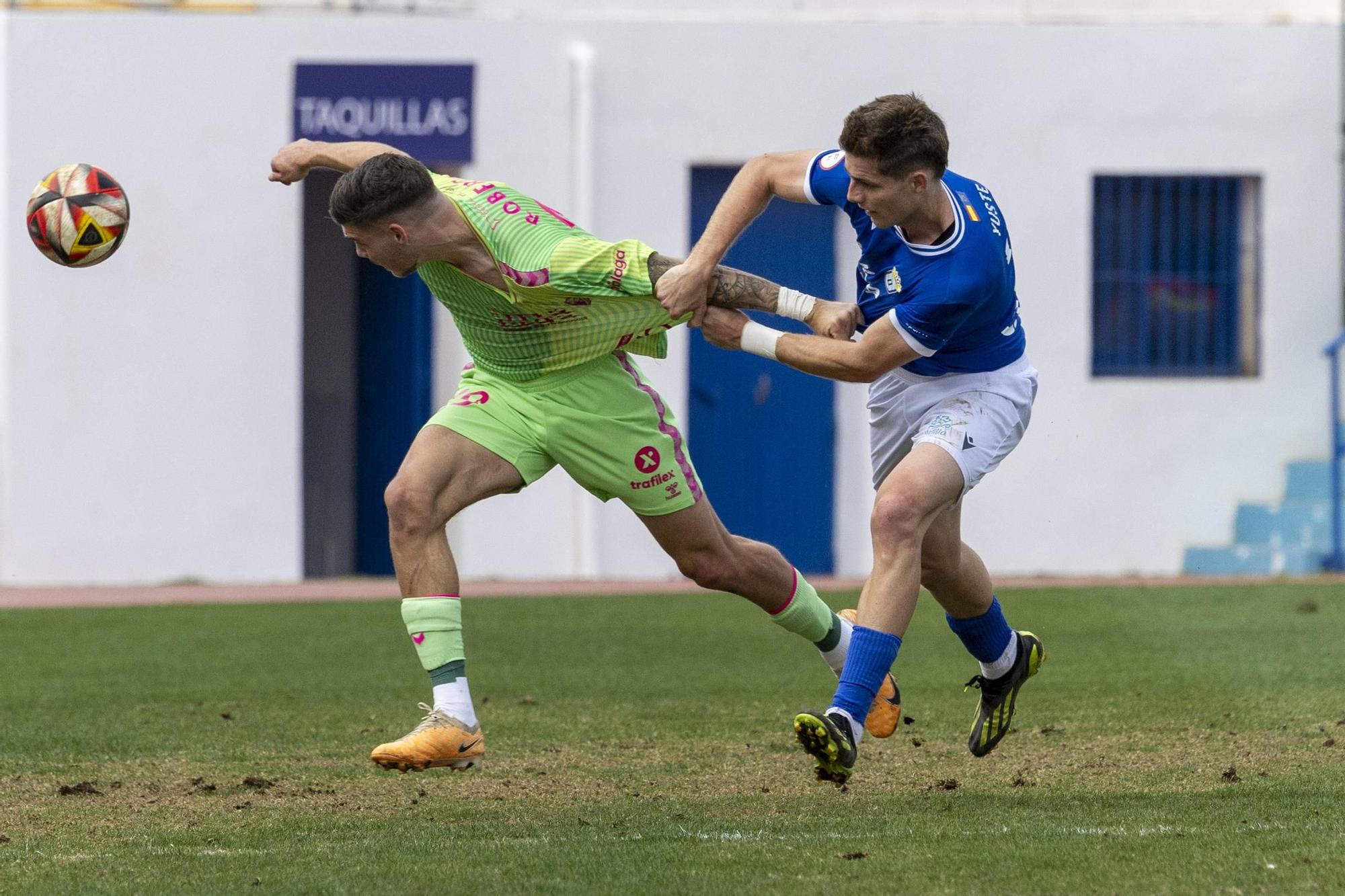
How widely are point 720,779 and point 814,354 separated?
1.50 meters

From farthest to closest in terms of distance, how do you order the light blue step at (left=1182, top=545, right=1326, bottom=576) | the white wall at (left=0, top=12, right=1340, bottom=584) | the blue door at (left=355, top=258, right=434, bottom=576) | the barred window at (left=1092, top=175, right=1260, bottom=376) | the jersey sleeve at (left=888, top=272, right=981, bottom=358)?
the blue door at (left=355, top=258, right=434, bottom=576)
the barred window at (left=1092, top=175, right=1260, bottom=376)
the white wall at (left=0, top=12, right=1340, bottom=584)
the light blue step at (left=1182, top=545, right=1326, bottom=576)
the jersey sleeve at (left=888, top=272, right=981, bottom=358)

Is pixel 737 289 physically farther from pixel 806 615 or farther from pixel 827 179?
pixel 806 615

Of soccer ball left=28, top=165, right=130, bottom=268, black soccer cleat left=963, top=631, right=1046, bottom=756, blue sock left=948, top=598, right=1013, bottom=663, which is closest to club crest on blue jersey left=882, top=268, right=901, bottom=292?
blue sock left=948, top=598, right=1013, bottom=663

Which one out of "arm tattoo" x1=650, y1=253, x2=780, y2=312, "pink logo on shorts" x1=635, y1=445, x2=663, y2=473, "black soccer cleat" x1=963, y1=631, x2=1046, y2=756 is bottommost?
"black soccer cleat" x1=963, y1=631, x2=1046, y2=756

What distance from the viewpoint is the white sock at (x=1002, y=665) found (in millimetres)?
6645

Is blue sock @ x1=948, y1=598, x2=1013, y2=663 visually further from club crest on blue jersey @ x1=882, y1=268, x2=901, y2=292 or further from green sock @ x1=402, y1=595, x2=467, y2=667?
green sock @ x1=402, y1=595, x2=467, y2=667

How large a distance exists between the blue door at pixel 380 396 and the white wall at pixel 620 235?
4.08 feet

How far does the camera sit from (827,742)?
5.37m

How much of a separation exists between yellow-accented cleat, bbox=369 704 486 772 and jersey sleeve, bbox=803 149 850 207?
198 cm

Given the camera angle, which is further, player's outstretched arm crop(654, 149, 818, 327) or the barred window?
the barred window

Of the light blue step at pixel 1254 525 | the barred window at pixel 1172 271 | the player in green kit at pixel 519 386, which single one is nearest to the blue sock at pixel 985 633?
the player in green kit at pixel 519 386

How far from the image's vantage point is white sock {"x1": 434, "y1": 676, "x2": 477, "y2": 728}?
5883 millimetres

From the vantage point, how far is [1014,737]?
23.3ft

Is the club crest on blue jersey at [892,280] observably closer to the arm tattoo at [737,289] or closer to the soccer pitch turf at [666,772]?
the arm tattoo at [737,289]
